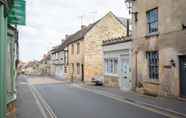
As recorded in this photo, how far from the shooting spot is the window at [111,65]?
82.7 ft

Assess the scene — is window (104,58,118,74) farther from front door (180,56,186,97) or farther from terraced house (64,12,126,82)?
terraced house (64,12,126,82)

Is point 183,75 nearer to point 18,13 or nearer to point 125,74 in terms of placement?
point 125,74

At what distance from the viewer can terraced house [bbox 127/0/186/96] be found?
51.6ft

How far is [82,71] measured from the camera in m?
39.5

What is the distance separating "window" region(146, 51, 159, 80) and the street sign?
474 inches

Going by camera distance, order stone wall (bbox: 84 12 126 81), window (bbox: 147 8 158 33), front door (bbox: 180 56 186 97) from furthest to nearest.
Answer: stone wall (bbox: 84 12 126 81), window (bbox: 147 8 158 33), front door (bbox: 180 56 186 97)

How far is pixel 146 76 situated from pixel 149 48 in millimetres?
1815

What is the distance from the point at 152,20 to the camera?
1866 cm

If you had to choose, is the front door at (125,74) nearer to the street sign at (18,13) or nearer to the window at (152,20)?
the window at (152,20)

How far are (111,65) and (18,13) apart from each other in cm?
1906

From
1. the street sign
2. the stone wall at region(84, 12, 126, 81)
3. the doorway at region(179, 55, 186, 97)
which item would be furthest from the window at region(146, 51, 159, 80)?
the stone wall at region(84, 12, 126, 81)

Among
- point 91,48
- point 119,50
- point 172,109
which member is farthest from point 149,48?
point 91,48

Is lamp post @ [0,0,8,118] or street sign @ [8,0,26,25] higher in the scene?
street sign @ [8,0,26,25]

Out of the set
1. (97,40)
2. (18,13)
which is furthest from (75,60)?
(18,13)
